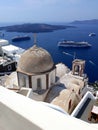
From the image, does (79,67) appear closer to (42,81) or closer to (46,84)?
(46,84)

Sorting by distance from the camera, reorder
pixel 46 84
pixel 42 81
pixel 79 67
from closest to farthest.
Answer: pixel 42 81, pixel 46 84, pixel 79 67

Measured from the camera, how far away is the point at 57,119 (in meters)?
2.33

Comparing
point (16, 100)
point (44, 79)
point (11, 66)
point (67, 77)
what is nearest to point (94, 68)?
point (11, 66)

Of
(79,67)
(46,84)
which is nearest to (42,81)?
(46,84)

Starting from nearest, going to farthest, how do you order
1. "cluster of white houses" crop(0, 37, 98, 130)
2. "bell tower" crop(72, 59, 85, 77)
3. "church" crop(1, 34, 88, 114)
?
"cluster of white houses" crop(0, 37, 98, 130)
"church" crop(1, 34, 88, 114)
"bell tower" crop(72, 59, 85, 77)

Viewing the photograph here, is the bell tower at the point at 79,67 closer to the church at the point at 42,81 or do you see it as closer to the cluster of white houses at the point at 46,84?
the cluster of white houses at the point at 46,84

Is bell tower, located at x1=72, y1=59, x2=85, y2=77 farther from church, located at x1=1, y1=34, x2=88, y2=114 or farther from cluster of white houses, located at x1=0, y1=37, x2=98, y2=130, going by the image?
church, located at x1=1, y1=34, x2=88, y2=114

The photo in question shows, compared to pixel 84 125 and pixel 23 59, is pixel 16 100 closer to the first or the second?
pixel 84 125

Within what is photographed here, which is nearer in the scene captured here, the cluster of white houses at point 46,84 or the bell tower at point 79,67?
the cluster of white houses at point 46,84

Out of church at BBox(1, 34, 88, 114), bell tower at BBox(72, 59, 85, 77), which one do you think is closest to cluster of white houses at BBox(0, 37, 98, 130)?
church at BBox(1, 34, 88, 114)

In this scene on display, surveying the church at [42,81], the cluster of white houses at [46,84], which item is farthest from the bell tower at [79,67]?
the church at [42,81]

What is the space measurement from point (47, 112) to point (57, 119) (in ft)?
0.66

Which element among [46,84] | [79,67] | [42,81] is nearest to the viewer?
[42,81]

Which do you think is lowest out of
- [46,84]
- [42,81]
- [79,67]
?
[46,84]
